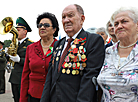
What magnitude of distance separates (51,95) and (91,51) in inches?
32.2

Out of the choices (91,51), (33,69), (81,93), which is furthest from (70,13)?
(33,69)

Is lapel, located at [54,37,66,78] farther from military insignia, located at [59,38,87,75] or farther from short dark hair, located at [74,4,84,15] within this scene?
short dark hair, located at [74,4,84,15]

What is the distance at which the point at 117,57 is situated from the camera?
1914mm

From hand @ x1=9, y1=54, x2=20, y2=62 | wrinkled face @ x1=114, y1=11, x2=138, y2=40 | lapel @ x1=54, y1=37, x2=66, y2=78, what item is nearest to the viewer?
wrinkled face @ x1=114, y1=11, x2=138, y2=40

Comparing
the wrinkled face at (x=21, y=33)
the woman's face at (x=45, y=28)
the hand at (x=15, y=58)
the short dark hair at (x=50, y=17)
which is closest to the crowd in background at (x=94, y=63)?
the woman's face at (x=45, y=28)

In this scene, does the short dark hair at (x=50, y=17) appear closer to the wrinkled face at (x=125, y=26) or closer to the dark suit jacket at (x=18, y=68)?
the dark suit jacket at (x=18, y=68)

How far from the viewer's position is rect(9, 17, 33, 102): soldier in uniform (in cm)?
439

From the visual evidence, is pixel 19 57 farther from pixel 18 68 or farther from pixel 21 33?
pixel 21 33

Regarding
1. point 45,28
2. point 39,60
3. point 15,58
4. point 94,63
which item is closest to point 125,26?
point 94,63

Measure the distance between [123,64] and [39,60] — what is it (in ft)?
5.59

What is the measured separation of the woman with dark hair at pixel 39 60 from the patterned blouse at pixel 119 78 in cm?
143

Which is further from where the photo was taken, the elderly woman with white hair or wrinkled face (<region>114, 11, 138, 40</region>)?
wrinkled face (<region>114, 11, 138, 40</region>)

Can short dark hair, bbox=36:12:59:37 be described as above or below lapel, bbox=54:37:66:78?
above

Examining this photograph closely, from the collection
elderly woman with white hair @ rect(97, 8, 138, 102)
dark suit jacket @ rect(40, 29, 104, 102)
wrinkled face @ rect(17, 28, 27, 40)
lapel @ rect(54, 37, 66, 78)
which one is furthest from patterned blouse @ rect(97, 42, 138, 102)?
wrinkled face @ rect(17, 28, 27, 40)
